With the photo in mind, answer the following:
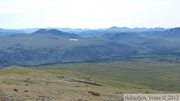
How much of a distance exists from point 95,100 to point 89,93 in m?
9.91

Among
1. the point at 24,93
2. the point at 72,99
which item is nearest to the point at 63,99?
the point at 72,99

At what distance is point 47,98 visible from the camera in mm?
50719

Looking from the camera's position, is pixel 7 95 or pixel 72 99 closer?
pixel 7 95

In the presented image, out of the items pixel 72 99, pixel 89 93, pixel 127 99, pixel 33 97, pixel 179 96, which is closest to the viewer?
pixel 33 97

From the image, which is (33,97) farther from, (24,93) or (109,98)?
(109,98)

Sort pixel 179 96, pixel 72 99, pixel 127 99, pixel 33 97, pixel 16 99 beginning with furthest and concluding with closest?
pixel 179 96 → pixel 127 99 → pixel 72 99 → pixel 33 97 → pixel 16 99

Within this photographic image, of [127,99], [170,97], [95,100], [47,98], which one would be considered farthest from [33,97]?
[170,97]

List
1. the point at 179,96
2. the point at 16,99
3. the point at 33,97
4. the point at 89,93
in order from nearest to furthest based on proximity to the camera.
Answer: the point at 16,99
the point at 33,97
the point at 179,96
the point at 89,93

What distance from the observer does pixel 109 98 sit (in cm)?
6397

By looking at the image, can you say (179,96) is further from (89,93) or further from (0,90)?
(0,90)

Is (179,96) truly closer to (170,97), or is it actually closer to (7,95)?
(170,97)

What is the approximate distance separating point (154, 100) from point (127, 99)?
17.1 ft

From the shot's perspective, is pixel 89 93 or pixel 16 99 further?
pixel 89 93

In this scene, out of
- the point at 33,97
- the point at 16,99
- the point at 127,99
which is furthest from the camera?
the point at 127,99
